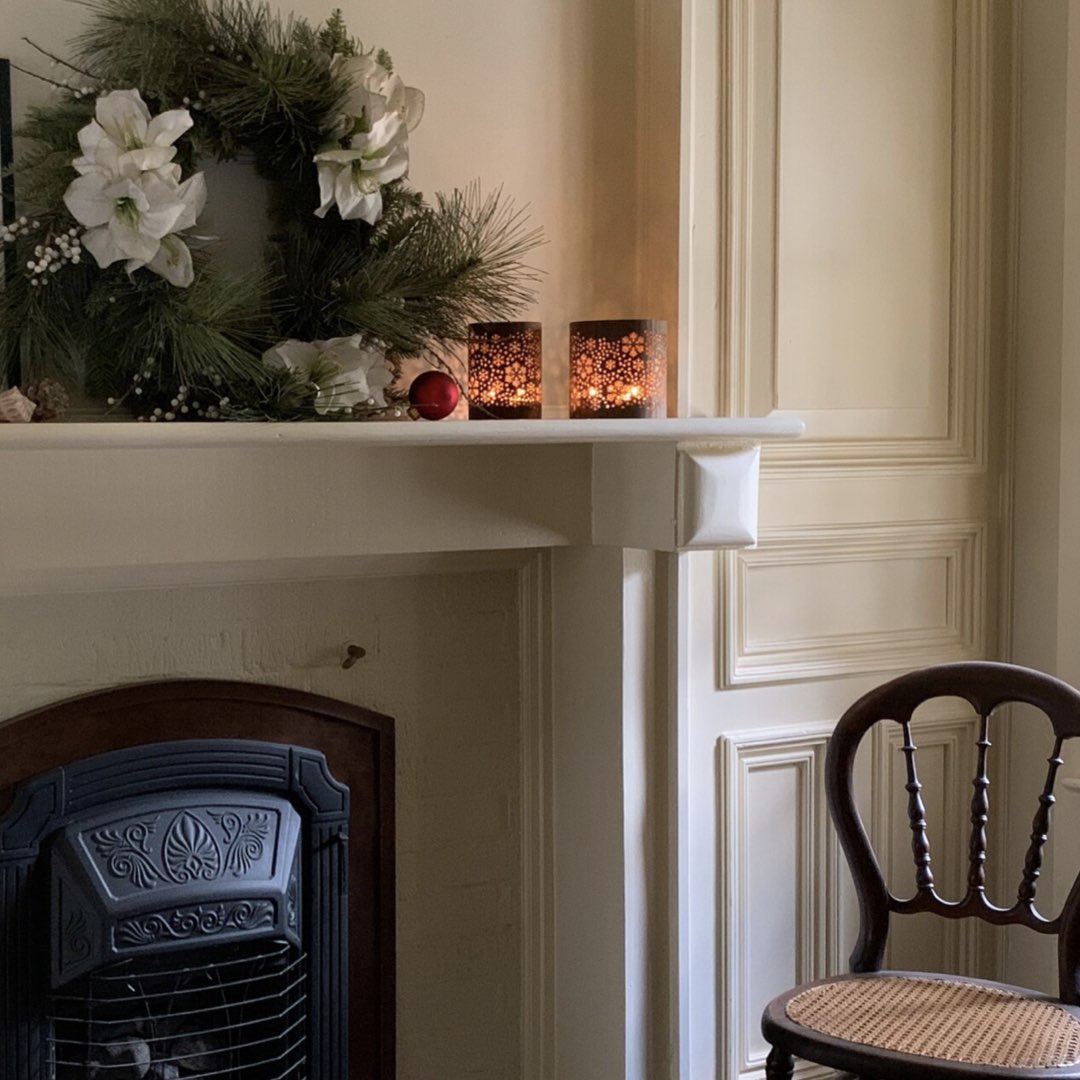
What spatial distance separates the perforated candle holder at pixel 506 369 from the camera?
1.89 m

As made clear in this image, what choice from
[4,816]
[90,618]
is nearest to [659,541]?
[90,618]

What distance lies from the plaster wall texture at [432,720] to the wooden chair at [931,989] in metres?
0.54

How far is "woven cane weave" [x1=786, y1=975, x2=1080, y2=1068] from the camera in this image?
170cm

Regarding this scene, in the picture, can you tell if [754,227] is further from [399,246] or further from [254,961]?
[254,961]

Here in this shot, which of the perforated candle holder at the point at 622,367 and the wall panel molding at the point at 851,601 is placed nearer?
the perforated candle holder at the point at 622,367

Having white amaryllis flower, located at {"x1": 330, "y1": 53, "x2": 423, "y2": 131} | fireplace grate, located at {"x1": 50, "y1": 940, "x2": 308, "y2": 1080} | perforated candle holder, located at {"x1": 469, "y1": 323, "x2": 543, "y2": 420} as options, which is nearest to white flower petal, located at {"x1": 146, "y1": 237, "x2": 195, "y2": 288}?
white amaryllis flower, located at {"x1": 330, "y1": 53, "x2": 423, "y2": 131}

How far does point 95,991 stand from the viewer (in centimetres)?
191

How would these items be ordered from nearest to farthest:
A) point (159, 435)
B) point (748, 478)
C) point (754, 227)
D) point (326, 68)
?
point (159, 435), point (326, 68), point (748, 478), point (754, 227)

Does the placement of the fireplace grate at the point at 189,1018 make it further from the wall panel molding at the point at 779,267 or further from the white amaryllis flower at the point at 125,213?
the wall panel molding at the point at 779,267

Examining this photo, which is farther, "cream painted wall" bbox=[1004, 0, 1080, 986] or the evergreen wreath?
"cream painted wall" bbox=[1004, 0, 1080, 986]

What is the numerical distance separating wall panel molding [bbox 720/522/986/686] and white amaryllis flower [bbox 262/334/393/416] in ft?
2.05

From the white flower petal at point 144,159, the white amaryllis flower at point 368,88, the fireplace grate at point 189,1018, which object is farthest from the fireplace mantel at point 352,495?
the fireplace grate at point 189,1018

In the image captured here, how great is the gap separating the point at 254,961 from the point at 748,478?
95 cm

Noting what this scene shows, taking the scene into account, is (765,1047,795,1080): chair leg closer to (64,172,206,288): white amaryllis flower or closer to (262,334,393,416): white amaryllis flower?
(262,334,393,416): white amaryllis flower
